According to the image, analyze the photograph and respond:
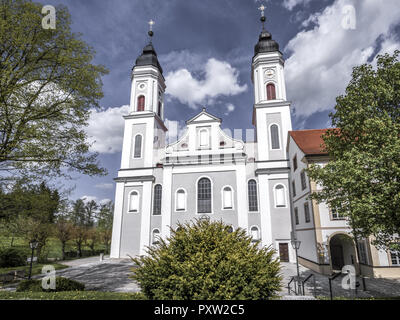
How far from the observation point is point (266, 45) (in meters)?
28.3

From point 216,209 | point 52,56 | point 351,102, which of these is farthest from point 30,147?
point 216,209

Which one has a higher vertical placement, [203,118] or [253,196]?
[203,118]

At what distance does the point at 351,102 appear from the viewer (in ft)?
30.3

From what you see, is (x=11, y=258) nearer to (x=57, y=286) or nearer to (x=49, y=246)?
(x=49, y=246)

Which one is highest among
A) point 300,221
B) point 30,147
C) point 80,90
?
point 80,90

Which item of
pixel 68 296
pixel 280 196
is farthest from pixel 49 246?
pixel 280 196

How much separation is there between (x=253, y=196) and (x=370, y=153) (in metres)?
17.1

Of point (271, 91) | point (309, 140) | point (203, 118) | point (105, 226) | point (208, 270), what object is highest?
point (271, 91)

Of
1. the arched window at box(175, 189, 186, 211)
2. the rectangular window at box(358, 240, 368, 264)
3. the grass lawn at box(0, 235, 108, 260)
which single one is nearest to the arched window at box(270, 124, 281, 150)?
the arched window at box(175, 189, 186, 211)

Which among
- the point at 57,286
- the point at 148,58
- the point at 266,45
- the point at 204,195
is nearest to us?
the point at 57,286

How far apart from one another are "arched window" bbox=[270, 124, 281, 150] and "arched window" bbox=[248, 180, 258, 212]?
443 cm
